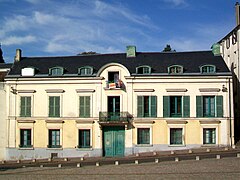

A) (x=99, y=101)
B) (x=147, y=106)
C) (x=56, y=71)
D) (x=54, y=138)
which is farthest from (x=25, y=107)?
(x=147, y=106)

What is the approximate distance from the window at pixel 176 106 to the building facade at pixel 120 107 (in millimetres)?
18

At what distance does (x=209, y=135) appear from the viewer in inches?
1277

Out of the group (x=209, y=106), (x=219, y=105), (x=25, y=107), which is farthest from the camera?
(x=25, y=107)

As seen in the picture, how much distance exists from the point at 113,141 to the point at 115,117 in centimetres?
234

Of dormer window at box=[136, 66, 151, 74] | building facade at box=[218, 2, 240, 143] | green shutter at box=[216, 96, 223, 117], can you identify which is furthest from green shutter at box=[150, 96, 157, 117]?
building facade at box=[218, 2, 240, 143]

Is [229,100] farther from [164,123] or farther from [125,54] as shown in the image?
[125,54]

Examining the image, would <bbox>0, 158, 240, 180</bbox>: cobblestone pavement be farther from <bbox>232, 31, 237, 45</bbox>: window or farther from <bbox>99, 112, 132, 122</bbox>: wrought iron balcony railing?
<bbox>232, 31, 237, 45</bbox>: window

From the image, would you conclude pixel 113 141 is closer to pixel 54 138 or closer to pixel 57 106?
pixel 54 138

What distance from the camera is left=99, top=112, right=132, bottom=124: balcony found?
33.0 metres

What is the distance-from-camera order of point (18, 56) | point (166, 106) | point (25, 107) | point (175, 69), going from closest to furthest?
point (166, 106)
point (175, 69)
point (25, 107)
point (18, 56)

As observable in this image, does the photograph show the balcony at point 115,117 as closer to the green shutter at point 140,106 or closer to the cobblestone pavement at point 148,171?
the green shutter at point 140,106

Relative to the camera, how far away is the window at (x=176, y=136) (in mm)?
32688

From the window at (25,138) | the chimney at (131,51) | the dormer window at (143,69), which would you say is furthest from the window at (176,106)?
the window at (25,138)

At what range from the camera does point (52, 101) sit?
114 feet
